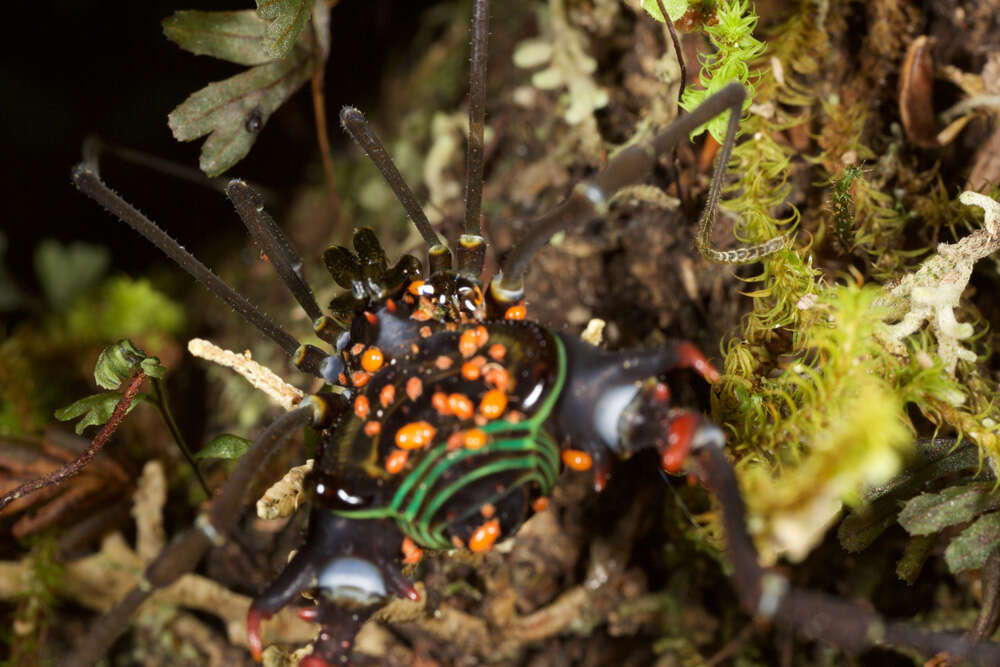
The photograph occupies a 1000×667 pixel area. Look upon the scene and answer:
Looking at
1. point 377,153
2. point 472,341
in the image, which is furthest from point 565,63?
point 472,341

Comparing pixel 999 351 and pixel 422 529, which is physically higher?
pixel 422 529

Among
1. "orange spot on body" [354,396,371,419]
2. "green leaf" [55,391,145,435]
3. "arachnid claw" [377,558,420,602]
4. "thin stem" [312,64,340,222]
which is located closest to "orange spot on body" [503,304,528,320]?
"orange spot on body" [354,396,371,419]

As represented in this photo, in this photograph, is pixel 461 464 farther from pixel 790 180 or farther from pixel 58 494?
pixel 58 494

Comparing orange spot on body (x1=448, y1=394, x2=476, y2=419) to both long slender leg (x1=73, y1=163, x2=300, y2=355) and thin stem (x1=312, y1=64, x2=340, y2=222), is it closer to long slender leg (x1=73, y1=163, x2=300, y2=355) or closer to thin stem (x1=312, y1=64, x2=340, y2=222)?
long slender leg (x1=73, y1=163, x2=300, y2=355)

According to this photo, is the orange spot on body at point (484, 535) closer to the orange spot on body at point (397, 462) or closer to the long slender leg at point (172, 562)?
the orange spot on body at point (397, 462)

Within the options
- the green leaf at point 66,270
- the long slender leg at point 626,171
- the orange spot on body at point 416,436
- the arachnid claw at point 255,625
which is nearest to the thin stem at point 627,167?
the long slender leg at point 626,171

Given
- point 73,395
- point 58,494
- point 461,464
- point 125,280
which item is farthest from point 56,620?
point 461,464
